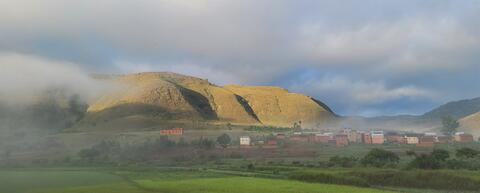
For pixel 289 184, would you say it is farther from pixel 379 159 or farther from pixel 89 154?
pixel 89 154

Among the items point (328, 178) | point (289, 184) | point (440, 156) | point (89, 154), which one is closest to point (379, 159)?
point (440, 156)

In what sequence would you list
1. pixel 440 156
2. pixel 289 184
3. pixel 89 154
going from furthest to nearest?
pixel 89 154
pixel 440 156
pixel 289 184

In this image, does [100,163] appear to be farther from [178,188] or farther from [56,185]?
[178,188]

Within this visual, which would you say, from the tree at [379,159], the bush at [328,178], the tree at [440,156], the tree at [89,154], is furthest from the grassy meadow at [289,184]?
the tree at [89,154]

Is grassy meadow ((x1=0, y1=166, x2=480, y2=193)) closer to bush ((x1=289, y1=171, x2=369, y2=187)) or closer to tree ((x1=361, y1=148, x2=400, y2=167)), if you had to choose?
bush ((x1=289, y1=171, x2=369, y2=187))

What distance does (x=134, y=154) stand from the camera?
16450 cm

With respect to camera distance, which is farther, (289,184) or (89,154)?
(89,154)

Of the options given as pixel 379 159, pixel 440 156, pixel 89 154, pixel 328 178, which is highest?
pixel 89 154

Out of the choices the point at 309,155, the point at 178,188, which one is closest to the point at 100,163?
the point at 309,155

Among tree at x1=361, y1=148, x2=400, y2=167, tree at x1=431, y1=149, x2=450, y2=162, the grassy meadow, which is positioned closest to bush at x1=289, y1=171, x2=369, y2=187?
the grassy meadow

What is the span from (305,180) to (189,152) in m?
79.9

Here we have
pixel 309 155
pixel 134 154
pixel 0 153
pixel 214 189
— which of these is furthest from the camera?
pixel 0 153

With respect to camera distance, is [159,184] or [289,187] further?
[159,184]

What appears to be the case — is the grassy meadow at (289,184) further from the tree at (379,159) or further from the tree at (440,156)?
the tree at (440,156)
